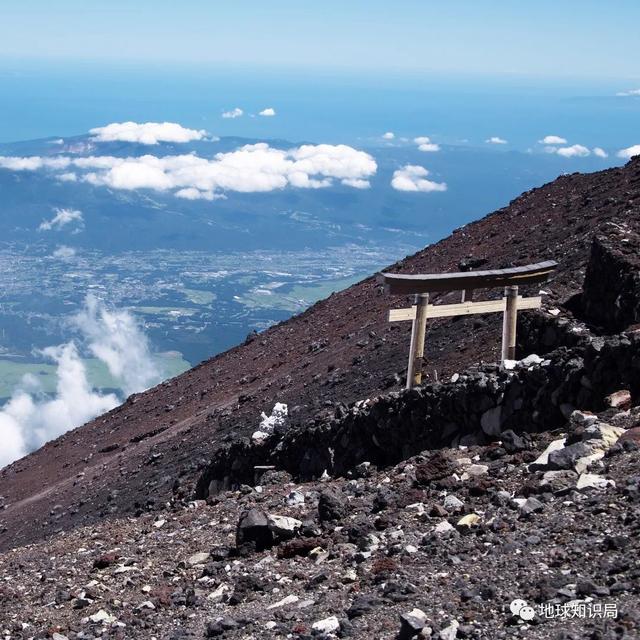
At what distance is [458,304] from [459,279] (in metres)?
0.34

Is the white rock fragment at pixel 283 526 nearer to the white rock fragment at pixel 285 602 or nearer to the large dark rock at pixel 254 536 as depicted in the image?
the large dark rock at pixel 254 536

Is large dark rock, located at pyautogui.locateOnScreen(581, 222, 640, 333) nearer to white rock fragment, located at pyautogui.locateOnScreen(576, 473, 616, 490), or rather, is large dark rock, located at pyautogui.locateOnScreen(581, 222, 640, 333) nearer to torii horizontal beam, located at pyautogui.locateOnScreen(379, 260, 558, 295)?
torii horizontal beam, located at pyautogui.locateOnScreen(379, 260, 558, 295)

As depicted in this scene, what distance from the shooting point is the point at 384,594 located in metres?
7.22

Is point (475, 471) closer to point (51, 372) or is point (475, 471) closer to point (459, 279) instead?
point (459, 279)

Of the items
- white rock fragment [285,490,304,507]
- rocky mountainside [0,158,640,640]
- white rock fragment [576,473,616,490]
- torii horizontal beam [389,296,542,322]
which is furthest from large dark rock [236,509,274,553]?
torii horizontal beam [389,296,542,322]

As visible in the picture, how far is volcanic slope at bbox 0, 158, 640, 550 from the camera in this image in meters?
17.6

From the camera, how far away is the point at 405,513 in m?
8.95

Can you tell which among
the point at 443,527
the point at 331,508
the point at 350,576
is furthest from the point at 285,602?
the point at 331,508

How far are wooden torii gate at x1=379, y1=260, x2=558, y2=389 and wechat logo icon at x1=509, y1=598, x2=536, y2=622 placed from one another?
6.14 m

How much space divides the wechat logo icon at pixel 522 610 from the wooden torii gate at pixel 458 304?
6.14m

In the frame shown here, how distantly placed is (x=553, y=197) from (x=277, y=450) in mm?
17784

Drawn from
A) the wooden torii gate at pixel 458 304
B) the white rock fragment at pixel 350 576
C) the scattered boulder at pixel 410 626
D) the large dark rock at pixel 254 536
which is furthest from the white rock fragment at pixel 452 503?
the wooden torii gate at pixel 458 304

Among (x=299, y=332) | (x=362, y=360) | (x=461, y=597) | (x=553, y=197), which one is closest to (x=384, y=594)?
A: (x=461, y=597)

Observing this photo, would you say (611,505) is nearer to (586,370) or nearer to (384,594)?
(384,594)
